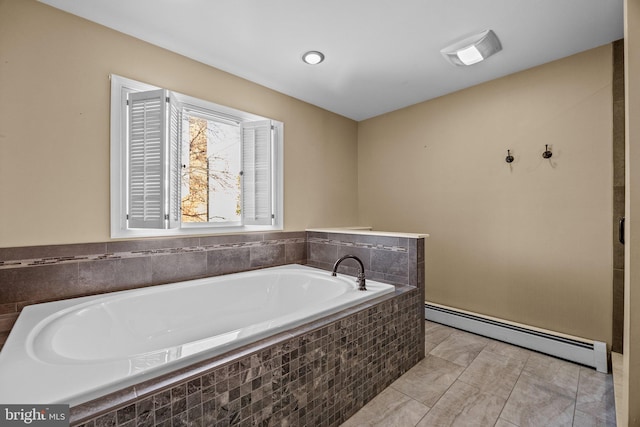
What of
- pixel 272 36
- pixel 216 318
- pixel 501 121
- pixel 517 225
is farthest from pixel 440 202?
pixel 216 318

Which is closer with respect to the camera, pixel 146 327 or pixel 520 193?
pixel 146 327

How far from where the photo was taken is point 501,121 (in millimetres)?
2598

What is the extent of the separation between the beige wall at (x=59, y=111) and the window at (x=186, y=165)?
96 mm

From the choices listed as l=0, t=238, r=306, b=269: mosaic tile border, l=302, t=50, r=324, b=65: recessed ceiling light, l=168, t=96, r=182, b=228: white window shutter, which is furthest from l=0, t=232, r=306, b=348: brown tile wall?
l=302, t=50, r=324, b=65: recessed ceiling light

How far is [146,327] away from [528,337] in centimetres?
295

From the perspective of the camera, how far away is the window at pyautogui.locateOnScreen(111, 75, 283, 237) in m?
1.98

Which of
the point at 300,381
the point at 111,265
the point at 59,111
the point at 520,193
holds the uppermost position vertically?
the point at 59,111

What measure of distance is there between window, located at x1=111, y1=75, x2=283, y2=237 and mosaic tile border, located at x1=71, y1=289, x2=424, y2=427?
1.28 metres

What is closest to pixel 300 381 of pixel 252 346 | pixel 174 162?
pixel 252 346

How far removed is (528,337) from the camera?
234 cm

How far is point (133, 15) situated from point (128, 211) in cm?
130

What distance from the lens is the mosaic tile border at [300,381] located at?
37.6 inches

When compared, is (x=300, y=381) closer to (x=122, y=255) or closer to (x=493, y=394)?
(x=493, y=394)

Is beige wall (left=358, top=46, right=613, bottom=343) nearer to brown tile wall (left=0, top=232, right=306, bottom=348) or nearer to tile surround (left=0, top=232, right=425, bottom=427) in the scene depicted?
tile surround (left=0, top=232, right=425, bottom=427)
